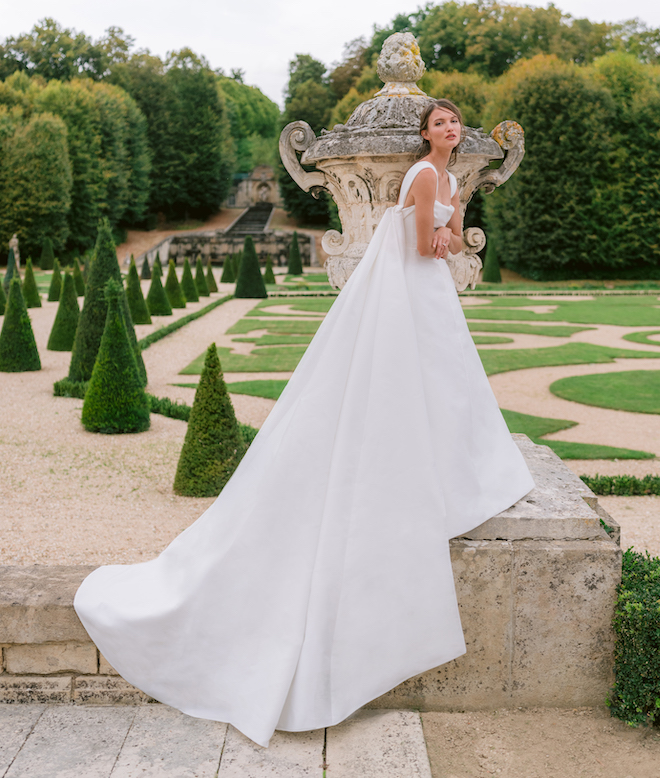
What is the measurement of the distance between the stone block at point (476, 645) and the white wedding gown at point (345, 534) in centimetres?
12

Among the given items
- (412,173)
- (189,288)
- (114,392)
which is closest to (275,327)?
(189,288)

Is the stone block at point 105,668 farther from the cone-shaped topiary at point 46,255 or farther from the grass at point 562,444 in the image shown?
the cone-shaped topiary at point 46,255

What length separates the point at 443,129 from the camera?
8.19 ft

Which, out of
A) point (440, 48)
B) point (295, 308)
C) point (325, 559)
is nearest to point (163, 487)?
point (325, 559)

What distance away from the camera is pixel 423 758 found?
2.14 m

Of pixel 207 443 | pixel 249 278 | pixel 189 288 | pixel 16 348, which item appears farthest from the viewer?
pixel 249 278

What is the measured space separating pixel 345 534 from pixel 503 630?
64cm

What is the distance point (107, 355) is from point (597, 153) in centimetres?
2391

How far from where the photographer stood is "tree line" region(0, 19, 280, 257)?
2955 centimetres

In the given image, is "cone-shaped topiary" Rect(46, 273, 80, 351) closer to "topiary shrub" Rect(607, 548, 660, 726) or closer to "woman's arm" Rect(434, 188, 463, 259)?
"woman's arm" Rect(434, 188, 463, 259)

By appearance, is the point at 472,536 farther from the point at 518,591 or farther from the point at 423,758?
the point at 423,758

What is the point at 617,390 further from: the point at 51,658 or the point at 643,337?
the point at 51,658

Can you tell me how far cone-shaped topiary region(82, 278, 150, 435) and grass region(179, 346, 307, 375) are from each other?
2.59 meters

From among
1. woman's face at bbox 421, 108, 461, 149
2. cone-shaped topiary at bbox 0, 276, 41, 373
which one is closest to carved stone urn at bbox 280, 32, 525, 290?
woman's face at bbox 421, 108, 461, 149
